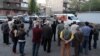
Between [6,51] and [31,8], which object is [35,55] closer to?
[6,51]

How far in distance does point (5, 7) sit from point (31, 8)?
1677cm

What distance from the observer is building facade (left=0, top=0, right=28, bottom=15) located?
Result: 95.1 meters

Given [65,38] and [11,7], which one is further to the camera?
[11,7]

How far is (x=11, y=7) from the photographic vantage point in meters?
100

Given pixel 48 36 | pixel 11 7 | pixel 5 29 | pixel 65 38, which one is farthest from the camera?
pixel 11 7

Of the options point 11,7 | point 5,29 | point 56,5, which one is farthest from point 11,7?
point 5,29

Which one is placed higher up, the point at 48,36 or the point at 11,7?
the point at 48,36

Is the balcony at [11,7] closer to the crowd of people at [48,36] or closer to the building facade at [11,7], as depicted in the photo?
the building facade at [11,7]

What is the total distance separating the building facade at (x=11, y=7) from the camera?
9512cm

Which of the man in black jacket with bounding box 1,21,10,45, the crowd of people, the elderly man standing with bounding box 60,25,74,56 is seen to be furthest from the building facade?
the elderly man standing with bounding box 60,25,74,56

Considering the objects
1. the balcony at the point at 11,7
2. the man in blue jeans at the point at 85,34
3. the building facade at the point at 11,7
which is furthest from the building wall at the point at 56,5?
the man in blue jeans at the point at 85,34

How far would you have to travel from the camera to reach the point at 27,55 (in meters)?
16.0

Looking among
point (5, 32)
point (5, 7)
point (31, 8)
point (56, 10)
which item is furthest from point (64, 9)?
point (5, 32)

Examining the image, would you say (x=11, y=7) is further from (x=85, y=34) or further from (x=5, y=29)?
(x=85, y=34)
